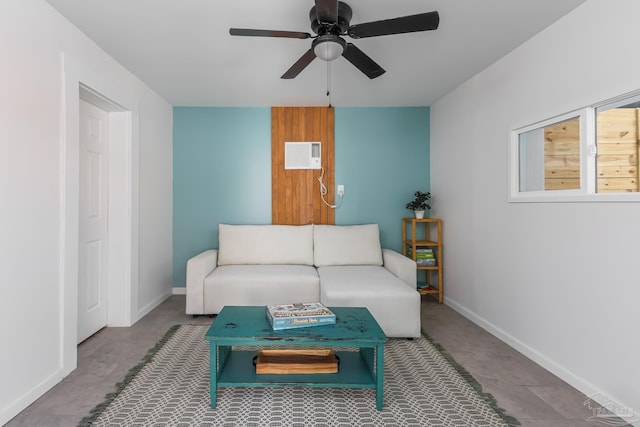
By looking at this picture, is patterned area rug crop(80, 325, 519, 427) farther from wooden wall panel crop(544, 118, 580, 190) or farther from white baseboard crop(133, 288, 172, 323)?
wooden wall panel crop(544, 118, 580, 190)

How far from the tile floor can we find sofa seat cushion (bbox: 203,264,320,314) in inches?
11.1

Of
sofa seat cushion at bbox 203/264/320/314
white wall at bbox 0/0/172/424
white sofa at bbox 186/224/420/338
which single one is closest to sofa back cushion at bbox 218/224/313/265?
white sofa at bbox 186/224/420/338

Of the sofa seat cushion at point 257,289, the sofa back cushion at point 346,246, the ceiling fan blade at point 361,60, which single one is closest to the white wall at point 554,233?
the sofa back cushion at point 346,246

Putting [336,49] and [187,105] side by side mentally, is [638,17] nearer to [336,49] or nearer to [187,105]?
[336,49]

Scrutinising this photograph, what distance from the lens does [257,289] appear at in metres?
3.17

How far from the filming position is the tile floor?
178cm

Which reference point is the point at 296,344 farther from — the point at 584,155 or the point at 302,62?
the point at 584,155

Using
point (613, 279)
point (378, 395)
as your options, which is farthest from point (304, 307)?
point (613, 279)

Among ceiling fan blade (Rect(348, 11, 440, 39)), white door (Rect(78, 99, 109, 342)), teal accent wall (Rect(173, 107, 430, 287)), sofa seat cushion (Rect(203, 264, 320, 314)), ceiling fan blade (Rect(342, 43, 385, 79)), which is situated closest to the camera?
ceiling fan blade (Rect(348, 11, 440, 39))

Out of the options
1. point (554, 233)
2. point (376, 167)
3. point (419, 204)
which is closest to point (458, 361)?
point (554, 233)

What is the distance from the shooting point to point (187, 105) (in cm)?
414

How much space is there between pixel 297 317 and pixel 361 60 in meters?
1.62

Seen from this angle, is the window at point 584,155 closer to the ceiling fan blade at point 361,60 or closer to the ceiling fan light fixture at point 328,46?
the ceiling fan blade at point 361,60

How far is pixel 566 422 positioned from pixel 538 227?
120cm
